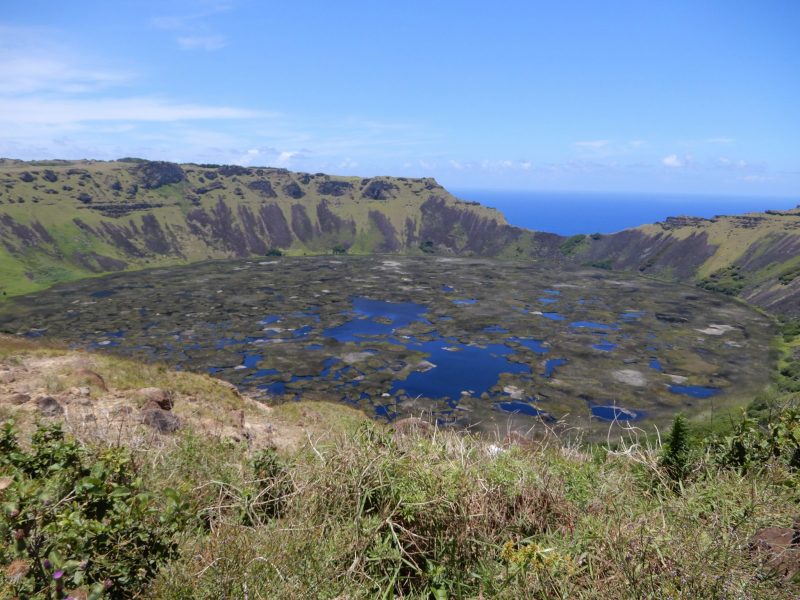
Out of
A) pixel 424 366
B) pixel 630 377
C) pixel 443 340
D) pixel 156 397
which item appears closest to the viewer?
pixel 156 397

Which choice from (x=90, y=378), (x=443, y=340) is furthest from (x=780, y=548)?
(x=443, y=340)

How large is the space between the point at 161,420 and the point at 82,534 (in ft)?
59.1

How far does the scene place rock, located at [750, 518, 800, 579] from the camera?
5716 millimetres

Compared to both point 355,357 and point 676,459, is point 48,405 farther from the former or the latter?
point 355,357

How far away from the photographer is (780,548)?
6.10 m

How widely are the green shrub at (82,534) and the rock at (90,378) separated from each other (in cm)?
2102

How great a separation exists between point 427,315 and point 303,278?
74.2 metres

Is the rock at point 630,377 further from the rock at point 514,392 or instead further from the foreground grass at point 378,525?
the foreground grass at point 378,525

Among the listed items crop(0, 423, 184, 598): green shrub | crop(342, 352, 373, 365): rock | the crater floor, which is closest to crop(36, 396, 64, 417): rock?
crop(0, 423, 184, 598): green shrub

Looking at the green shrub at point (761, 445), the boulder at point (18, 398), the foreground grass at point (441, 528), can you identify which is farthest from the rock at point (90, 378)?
the green shrub at point (761, 445)

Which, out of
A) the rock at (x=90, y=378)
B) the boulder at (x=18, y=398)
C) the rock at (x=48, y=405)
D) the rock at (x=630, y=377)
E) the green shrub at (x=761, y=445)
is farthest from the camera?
the rock at (x=630, y=377)

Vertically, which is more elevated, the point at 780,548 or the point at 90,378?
the point at 780,548

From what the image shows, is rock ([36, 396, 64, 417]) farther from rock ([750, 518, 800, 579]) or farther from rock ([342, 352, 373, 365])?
rock ([342, 352, 373, 365])

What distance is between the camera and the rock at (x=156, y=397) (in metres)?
25.4
